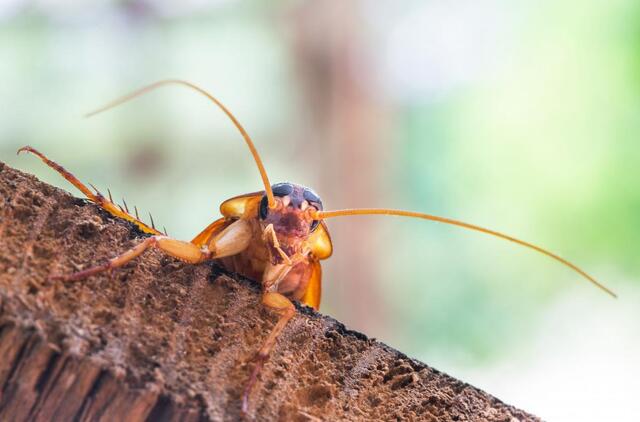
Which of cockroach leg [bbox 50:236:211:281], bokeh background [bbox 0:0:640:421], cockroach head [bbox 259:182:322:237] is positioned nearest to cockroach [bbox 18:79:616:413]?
cockroach head [bbox 259:182:322:237]

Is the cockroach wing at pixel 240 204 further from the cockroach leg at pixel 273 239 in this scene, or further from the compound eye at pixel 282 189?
the cockroach leg at pixel 273 239

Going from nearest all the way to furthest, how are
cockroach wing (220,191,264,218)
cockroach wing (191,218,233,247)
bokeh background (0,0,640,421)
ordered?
cockroach wing (220,191,264,218) → cockroach wing (191,218,233,247) → bokeh background (0,0,640,421)

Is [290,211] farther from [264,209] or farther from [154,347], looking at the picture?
[154,347]

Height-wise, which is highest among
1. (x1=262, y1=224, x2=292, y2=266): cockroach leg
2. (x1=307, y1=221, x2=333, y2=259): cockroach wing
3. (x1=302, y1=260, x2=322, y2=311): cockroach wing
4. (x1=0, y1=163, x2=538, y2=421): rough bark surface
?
(x1=307, y1=221, x2=333, y2=259): cockroach wing

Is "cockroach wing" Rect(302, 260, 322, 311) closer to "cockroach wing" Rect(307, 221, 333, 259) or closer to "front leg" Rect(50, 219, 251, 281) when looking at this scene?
"cockroach wing" Rect(307, 221, 333, 259)

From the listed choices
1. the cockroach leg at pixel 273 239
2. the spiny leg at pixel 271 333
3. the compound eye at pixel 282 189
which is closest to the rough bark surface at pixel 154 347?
the spiny leg at pixel 271 333
